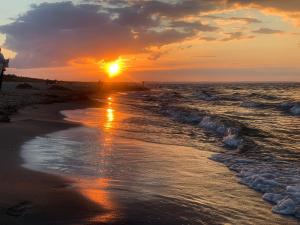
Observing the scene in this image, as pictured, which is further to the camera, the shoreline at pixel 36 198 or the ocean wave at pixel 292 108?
the ocean wave at pixel 292 108

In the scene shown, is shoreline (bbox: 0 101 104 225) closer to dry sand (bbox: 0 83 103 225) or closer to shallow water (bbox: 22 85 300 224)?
dry sand (bbox: 0 83 103 225)

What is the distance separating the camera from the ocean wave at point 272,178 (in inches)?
333

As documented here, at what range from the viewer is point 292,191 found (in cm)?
955

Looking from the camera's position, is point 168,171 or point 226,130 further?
point 226,130

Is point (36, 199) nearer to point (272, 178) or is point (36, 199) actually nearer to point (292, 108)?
point (272, 178)

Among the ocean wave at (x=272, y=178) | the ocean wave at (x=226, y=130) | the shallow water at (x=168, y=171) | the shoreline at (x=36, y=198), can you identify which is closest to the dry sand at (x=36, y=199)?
the shoreline at (x=36, y=198)

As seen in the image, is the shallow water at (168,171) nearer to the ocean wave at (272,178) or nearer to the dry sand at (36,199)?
the ocean wave at (272,178)

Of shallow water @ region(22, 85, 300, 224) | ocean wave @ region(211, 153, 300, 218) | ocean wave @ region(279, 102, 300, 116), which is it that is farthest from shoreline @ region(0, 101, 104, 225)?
ocean wave @ region(279, 102, 300, 116)

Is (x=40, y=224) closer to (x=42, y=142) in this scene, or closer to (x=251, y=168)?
(x=251, y=168)

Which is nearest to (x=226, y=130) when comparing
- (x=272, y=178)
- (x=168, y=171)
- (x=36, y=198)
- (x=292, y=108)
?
(x=272, y=178)

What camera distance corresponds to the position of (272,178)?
10875 millimetres

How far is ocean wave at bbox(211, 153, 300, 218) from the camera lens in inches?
333

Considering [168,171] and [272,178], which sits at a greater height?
[168,171]

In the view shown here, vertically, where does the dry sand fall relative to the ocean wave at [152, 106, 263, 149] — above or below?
above
